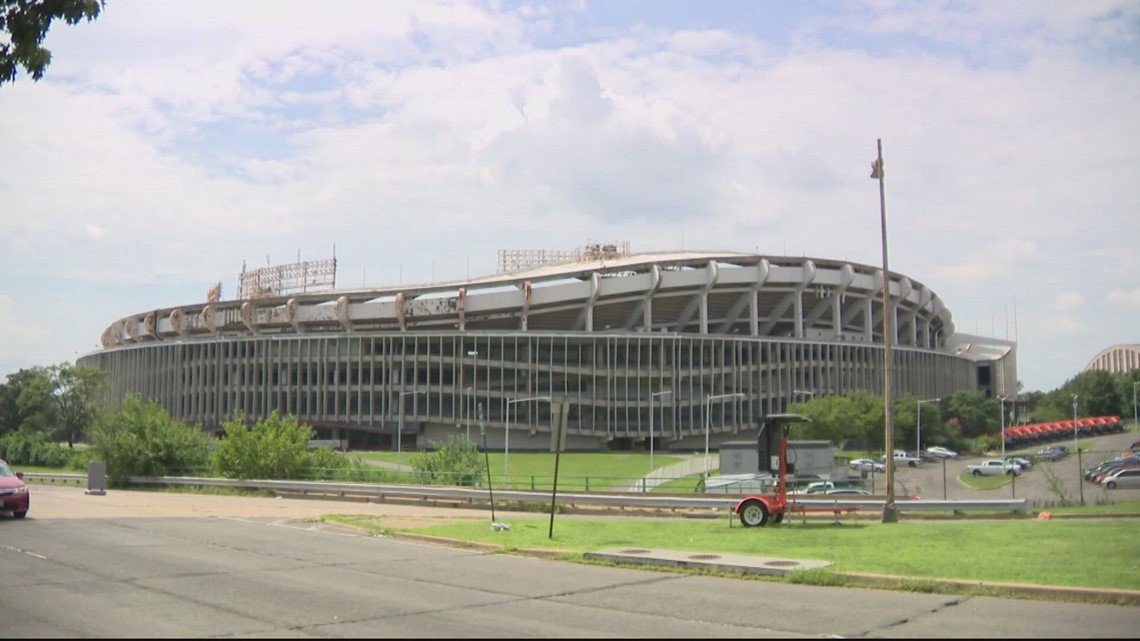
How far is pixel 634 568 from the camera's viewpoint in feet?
57.9

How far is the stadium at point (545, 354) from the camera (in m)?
110

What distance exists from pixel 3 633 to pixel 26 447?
9430cm

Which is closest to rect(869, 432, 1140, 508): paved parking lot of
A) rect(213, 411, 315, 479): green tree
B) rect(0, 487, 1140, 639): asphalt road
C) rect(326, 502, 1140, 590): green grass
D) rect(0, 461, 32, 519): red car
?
rect(326, 502, 1140, 590): green grass

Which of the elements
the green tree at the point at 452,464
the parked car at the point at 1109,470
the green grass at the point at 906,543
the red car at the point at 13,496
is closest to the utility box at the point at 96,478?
the green tree at the point at 452,464

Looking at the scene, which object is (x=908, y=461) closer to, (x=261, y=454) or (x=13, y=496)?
(x=261, y=454)

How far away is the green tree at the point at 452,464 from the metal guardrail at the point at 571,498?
5653 millimetres

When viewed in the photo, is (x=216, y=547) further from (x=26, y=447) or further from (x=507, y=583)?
(x=26, y=447)

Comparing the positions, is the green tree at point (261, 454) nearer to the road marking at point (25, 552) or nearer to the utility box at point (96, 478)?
the utility box at point (96, 478)

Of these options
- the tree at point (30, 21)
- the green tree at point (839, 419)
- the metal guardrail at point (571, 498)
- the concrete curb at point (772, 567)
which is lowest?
the metal guardrail at point (571, 498)

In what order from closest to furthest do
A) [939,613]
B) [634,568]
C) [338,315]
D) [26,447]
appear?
[939,613], [634,568], [26,447], [338,315]

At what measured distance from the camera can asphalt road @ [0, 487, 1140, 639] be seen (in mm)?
11547

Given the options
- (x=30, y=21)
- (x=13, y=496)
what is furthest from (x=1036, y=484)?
(x=30, y=21)

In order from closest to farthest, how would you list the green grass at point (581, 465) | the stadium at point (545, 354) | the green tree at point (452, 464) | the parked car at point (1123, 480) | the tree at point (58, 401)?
the parked car at point (1123, 480) → the green tree at point (452, 464) → the green grass at point (581, 465) → the stadium at point (545, 354) → the tree at point (58, 401)

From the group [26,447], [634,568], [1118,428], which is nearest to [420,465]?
[634,568]
